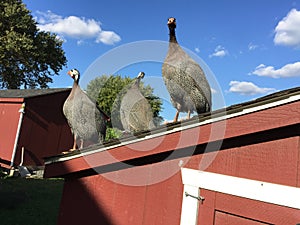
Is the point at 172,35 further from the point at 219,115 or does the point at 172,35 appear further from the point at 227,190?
the point at 227,190

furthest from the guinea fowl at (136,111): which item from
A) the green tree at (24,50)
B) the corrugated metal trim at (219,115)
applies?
the green tree at (24,50)

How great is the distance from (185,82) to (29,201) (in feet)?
22.5

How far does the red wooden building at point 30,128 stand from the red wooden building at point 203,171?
11.0 metres

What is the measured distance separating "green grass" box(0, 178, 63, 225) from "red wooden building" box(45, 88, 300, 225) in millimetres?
4054

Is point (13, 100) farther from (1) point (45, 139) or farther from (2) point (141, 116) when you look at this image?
(2) point (141, 116)

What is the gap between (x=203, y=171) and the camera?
2.76 metres

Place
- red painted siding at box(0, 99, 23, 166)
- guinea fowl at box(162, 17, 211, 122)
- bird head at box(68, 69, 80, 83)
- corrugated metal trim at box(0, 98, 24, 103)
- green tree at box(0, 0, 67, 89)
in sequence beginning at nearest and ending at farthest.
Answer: guinea fowl at box(162, 17, 211, 122) → bird head at box(68, 69, 80, 83) → red painted siding at box(0, 99, 23, 166) → corrugated metal trim at box(0, 98, 24, 103) → green tree at box(0, 0, 67, 89)

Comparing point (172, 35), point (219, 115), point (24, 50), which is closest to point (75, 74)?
point (172, 35)

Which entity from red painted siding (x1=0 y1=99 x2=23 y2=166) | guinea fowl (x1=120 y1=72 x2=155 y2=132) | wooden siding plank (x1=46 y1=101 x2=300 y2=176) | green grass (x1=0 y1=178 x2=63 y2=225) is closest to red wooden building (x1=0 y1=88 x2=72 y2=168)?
red painted siding (x1=0 y1=99 x2=23 y2=166)

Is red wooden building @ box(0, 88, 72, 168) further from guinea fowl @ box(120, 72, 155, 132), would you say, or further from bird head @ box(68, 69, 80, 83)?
guinea fowl @ box(120, 72, 155, 132)

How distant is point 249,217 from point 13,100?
46.8 ft

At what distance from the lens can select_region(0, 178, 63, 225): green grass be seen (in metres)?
7.10

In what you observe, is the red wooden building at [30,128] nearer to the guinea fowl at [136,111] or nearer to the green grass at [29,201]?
the green grass at [29,201]

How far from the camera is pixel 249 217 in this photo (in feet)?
7.72
